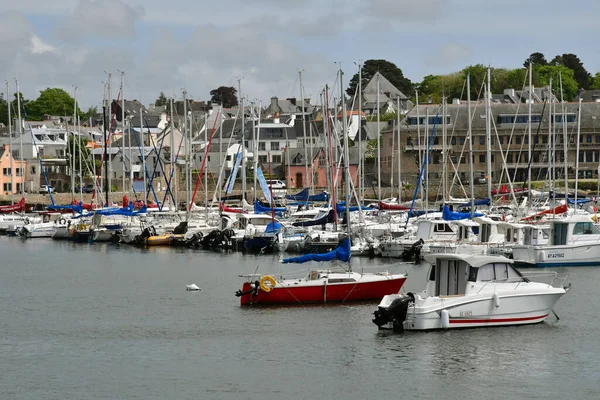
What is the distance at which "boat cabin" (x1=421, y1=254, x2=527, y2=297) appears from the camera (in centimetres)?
3706

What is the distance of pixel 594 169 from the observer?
122812 millimetres

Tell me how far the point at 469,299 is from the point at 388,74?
518ft

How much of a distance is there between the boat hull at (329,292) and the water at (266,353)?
22.2 inches

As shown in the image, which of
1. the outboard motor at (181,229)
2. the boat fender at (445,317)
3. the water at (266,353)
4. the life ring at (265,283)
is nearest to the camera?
the water at (266,353)

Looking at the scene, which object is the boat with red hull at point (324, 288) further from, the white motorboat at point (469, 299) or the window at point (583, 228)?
the window at point (583, 228)

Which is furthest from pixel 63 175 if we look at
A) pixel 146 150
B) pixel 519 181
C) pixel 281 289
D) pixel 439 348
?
pixel 439 348

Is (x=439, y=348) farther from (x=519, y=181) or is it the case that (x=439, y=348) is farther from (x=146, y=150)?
(x=146, y=150)

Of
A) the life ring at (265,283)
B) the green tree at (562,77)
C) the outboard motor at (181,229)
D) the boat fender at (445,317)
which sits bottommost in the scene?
the boat fender at (445,317)

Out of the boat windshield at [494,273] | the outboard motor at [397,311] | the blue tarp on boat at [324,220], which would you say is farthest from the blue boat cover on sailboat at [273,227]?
the outboard motor at [397,311]

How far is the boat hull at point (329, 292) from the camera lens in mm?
43156

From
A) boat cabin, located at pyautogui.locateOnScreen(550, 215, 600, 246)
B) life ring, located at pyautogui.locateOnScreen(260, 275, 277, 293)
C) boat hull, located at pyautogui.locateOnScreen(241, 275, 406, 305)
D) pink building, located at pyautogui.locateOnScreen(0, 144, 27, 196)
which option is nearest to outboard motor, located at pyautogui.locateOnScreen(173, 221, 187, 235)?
boat cabin, located at pyautogui.locateOnScreen(550, 215, 600, 246)

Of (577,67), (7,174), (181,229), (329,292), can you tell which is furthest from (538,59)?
(329,292)

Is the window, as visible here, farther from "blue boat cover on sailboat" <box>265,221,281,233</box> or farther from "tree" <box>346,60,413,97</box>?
"tree" <box>346,60,413,97</box>

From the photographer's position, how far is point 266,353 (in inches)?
1401
